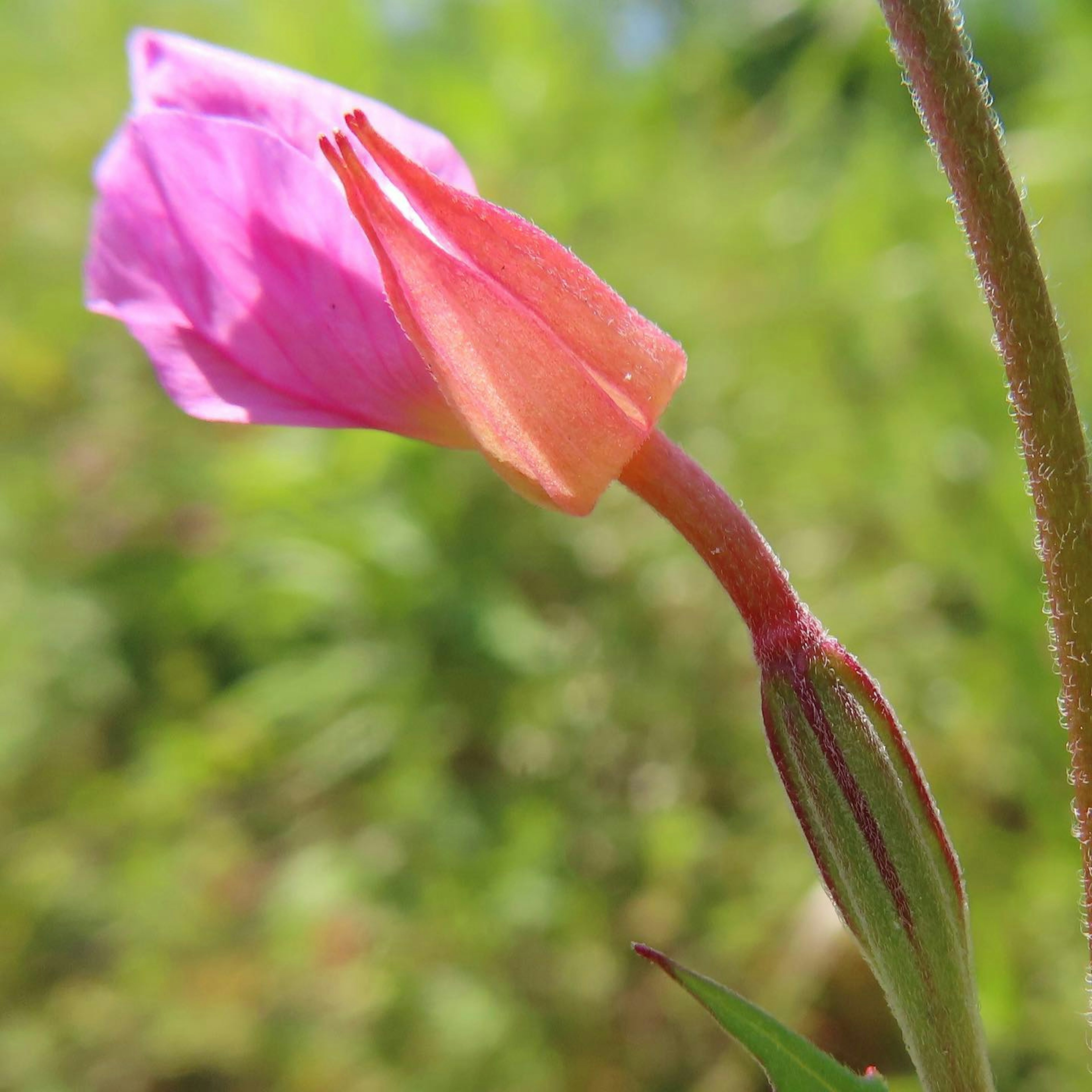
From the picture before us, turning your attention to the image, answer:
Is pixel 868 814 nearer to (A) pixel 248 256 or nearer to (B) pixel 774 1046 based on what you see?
(B) pixel 774 1046

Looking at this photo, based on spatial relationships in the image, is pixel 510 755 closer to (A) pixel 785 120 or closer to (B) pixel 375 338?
(B) pixel 375 338

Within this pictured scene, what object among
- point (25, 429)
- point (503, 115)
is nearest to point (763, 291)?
point (503, 115)

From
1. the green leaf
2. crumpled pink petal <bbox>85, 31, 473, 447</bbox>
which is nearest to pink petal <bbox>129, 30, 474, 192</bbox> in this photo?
crumpled pink petal <bbox>85, 31, 473, 447</bbox>

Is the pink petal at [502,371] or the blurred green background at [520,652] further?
the blurred green background at [520,652]

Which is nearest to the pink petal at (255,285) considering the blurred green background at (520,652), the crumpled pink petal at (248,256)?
the crumpled pink petal at (248,256)

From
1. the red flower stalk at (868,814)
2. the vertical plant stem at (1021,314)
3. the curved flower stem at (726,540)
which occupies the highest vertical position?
the vertical plant stem at (1021,314)

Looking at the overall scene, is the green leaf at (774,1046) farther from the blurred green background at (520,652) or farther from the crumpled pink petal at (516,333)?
the blurred green background at (520,652)

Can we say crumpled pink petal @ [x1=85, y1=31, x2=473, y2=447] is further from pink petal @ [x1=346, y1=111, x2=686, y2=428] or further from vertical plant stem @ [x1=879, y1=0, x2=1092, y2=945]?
vertical plant stem @ [x1=879, y1=0, x2=1092, y2=945]

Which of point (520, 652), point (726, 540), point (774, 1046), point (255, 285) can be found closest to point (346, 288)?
point (255, 285)
